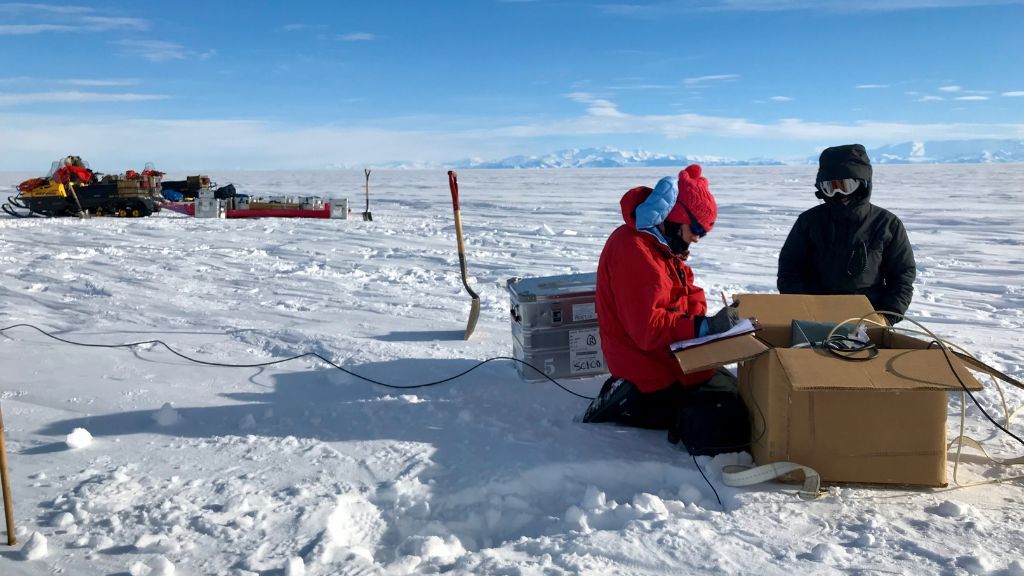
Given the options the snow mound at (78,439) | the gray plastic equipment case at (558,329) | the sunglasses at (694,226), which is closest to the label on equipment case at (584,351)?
the gray plastic equipment case at (558,329)

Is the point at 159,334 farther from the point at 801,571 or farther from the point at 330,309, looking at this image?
the point at 801,571

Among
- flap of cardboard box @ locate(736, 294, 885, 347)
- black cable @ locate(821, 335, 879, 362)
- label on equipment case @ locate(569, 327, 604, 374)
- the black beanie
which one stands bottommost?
label on equipment case @ locate(569, 327, 604, 374)

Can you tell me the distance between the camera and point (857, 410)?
2723mm

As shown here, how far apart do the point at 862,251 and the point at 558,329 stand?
1.65 meters

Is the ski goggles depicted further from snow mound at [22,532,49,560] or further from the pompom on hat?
snow mound at [22,532,49,560]

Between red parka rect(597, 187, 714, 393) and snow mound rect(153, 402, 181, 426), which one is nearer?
red parka rect(597, 187, 714, 393)

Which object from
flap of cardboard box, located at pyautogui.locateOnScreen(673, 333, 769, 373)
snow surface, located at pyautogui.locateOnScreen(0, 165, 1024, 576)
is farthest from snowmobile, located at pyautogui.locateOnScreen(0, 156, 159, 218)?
flap of cardboard box, located at pyautogui.locateOnScreen(673, 333, 769, 373)

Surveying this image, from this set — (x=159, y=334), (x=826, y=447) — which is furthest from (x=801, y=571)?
(x=159, y=334)

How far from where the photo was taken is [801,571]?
7.39ft

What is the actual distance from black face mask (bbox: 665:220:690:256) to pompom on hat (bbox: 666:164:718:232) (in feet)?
0.10

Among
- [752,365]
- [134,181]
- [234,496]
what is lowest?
[234,496]

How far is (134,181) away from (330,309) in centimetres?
1305

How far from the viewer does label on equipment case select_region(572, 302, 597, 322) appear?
414 centimetres

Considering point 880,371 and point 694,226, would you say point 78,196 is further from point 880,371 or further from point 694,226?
point 880,371
